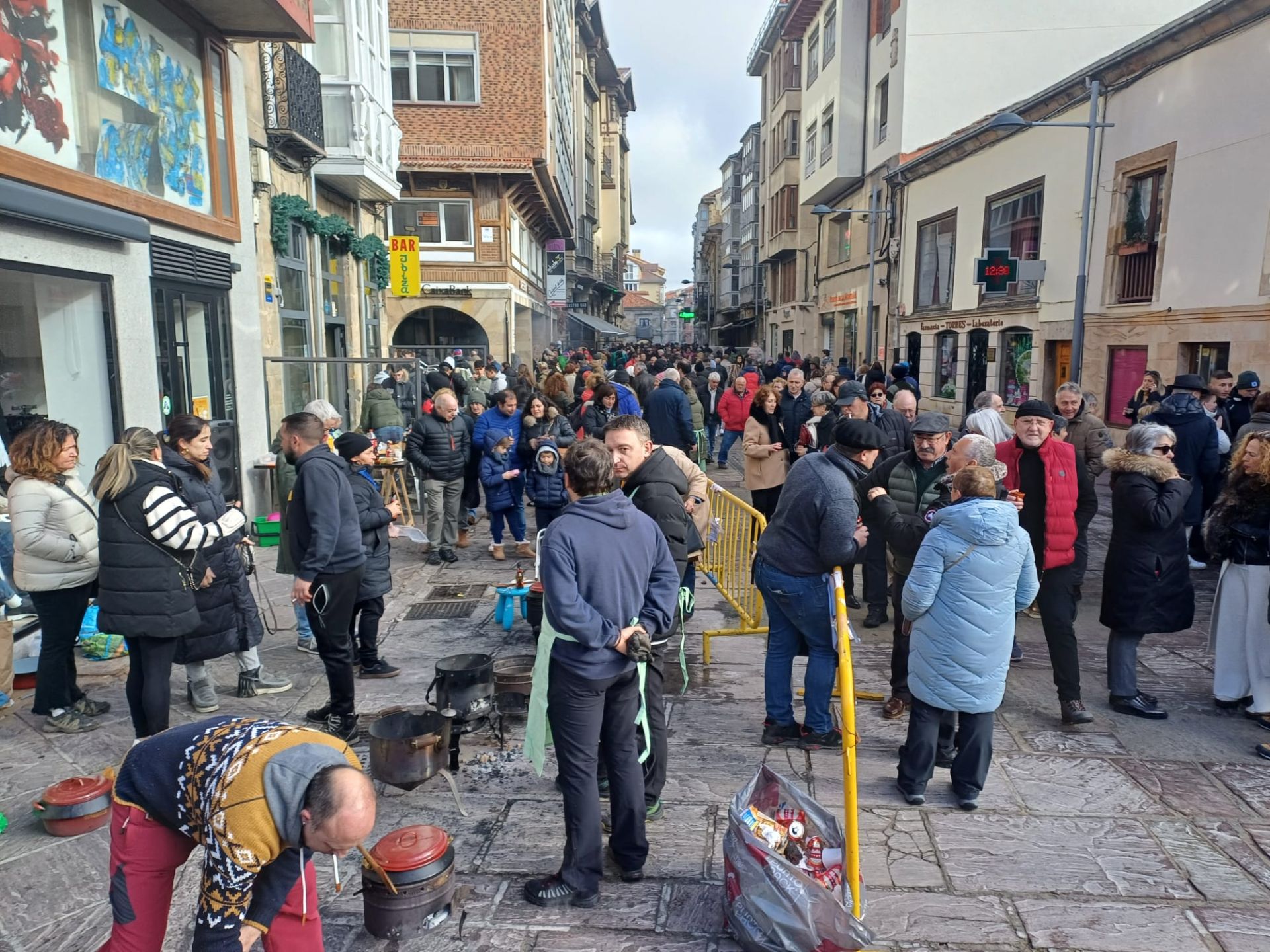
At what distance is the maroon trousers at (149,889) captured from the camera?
8.08 ft

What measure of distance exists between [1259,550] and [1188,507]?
406 cm

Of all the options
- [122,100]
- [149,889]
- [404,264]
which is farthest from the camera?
[404,264]

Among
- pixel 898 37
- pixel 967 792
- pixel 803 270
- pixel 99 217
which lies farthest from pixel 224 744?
pixel 803 270

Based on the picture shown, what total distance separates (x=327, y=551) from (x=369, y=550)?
2.26 feet

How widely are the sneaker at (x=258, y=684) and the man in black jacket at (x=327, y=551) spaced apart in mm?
753

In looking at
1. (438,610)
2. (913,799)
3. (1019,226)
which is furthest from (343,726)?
(1019,226)

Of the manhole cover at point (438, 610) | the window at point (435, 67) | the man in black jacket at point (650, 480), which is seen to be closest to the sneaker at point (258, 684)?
the manhole cover at point (438, 610)

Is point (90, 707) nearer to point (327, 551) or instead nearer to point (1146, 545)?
point (327, 551)

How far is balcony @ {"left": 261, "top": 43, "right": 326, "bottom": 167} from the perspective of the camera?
11117 mm

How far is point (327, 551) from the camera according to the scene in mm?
4762

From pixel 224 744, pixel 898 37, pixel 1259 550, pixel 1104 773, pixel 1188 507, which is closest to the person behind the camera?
pixel 224 744

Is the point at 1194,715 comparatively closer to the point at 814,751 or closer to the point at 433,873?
the point at 814,751

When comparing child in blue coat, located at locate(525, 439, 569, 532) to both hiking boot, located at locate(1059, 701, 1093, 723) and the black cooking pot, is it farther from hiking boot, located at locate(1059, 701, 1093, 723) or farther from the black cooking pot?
hiking boot, located at locate(1059, 701, 1093, 723)

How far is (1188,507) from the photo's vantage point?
8.66 metres
